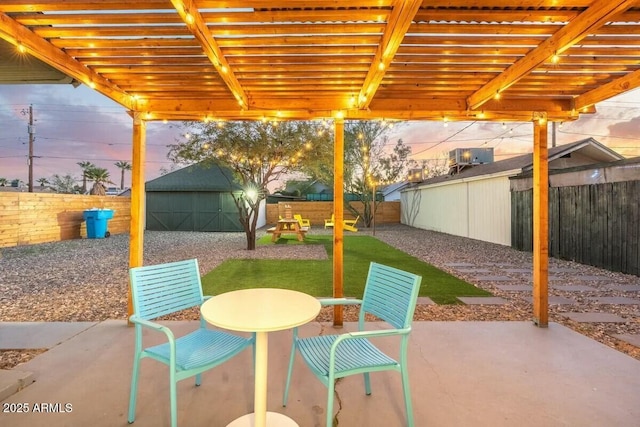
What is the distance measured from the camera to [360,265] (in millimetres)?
Answer: 6992

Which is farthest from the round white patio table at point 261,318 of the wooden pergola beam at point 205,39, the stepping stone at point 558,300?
the stepping stone at point 558,300

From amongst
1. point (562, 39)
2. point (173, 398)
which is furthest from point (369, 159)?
point (173, 398)

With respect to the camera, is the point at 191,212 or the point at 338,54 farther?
the point at 191,212

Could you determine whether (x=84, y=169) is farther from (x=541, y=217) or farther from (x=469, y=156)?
(x=541, y=217)

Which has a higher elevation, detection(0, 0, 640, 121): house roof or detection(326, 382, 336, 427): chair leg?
detection(0, 0, 640, 121): house roof

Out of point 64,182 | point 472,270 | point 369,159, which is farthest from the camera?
point 64,182

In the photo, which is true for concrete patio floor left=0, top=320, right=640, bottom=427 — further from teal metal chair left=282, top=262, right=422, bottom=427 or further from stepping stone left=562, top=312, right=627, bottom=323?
stepping stone left=562, top=312, right=627, bottom=323

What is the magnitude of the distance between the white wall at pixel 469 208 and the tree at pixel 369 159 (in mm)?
2147

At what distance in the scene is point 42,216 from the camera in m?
10.1

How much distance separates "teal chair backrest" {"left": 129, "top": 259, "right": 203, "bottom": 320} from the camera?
2.01 m

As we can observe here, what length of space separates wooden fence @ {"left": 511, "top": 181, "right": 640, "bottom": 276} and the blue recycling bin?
14398 mm

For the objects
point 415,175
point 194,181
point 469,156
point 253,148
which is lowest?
point 194,181

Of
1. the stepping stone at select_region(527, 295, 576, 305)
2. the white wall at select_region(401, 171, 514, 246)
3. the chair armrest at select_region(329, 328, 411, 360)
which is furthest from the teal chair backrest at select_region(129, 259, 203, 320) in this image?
the white wall at select_region(401, 171, 514, 246)

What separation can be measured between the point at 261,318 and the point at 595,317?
169 inches
